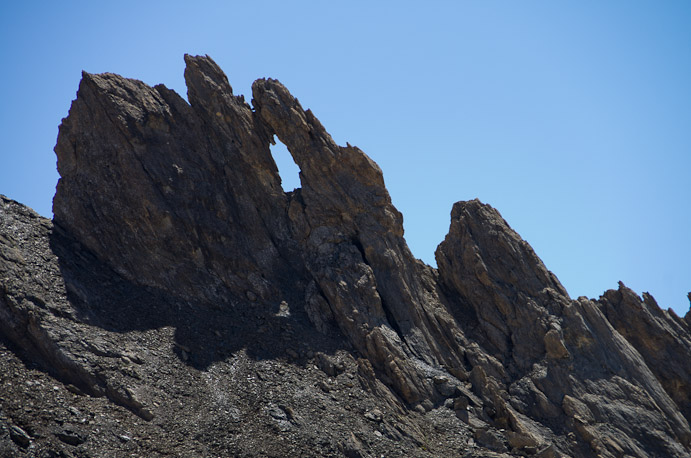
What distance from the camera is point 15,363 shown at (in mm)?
35156

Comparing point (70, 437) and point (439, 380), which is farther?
point (439, 380)

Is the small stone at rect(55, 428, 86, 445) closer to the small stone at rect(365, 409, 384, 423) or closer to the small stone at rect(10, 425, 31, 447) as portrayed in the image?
the small stone at rect(10, 425, 31, 447)

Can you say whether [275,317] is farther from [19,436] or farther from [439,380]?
[19,436]

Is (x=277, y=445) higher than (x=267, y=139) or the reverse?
the reverse

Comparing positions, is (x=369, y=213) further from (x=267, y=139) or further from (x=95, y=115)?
(x=95, y=115)

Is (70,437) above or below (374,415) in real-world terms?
below

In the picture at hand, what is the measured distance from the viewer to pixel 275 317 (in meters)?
47.5

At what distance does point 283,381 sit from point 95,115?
27.8 m

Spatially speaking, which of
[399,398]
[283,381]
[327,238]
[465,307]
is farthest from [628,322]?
[283,381]

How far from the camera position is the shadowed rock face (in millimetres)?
37062

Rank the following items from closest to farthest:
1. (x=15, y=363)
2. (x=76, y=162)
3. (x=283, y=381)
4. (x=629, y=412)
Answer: (x=15, y=363) < (x=283, y=381) < (x=629, y=412) < (x=76, y=162)

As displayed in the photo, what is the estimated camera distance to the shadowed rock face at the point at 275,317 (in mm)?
37062

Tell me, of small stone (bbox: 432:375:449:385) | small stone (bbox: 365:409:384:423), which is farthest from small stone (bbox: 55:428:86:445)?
small stone (bbox: 432:375:449:385)

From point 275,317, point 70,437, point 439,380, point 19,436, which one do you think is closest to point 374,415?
point 439,380
